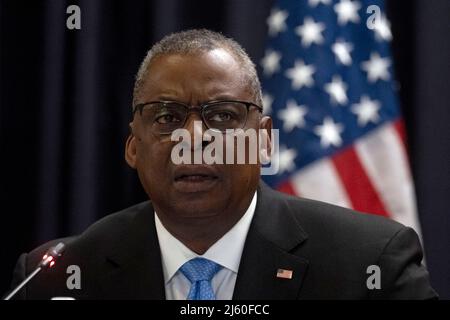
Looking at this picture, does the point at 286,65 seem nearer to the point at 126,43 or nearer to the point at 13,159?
the point at 126,43

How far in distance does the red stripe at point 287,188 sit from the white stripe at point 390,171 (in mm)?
257

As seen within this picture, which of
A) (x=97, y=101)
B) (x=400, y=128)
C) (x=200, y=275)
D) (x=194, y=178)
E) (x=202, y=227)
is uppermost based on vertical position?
(x=97, y=101)

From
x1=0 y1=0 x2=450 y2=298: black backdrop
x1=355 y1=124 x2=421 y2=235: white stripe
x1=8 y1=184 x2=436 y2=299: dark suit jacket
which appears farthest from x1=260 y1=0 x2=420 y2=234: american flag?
x1=8 y1=184 x2=436 y2=299: dark suit jacket

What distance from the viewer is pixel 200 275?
1705 mm

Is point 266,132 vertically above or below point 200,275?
above

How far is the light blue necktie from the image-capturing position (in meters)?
1.67

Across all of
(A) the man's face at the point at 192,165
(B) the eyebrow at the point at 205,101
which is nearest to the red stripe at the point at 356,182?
(A) the man's face at the point at 192,165

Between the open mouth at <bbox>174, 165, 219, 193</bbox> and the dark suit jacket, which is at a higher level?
the open mouth at <bbox>174, 165, 219, 193</bbox>

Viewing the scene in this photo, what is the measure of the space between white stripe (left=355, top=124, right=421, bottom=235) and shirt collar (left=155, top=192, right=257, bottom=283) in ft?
2.16

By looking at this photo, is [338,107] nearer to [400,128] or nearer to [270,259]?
[400,128]

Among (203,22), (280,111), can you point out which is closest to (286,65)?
(280,111)

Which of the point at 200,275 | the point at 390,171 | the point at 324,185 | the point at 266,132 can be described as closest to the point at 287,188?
the point at 324,185

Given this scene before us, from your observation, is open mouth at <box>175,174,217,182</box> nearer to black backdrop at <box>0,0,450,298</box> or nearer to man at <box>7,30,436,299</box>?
man at <box>7,30,436,299</box>

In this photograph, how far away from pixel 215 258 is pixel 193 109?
1.26 feet
